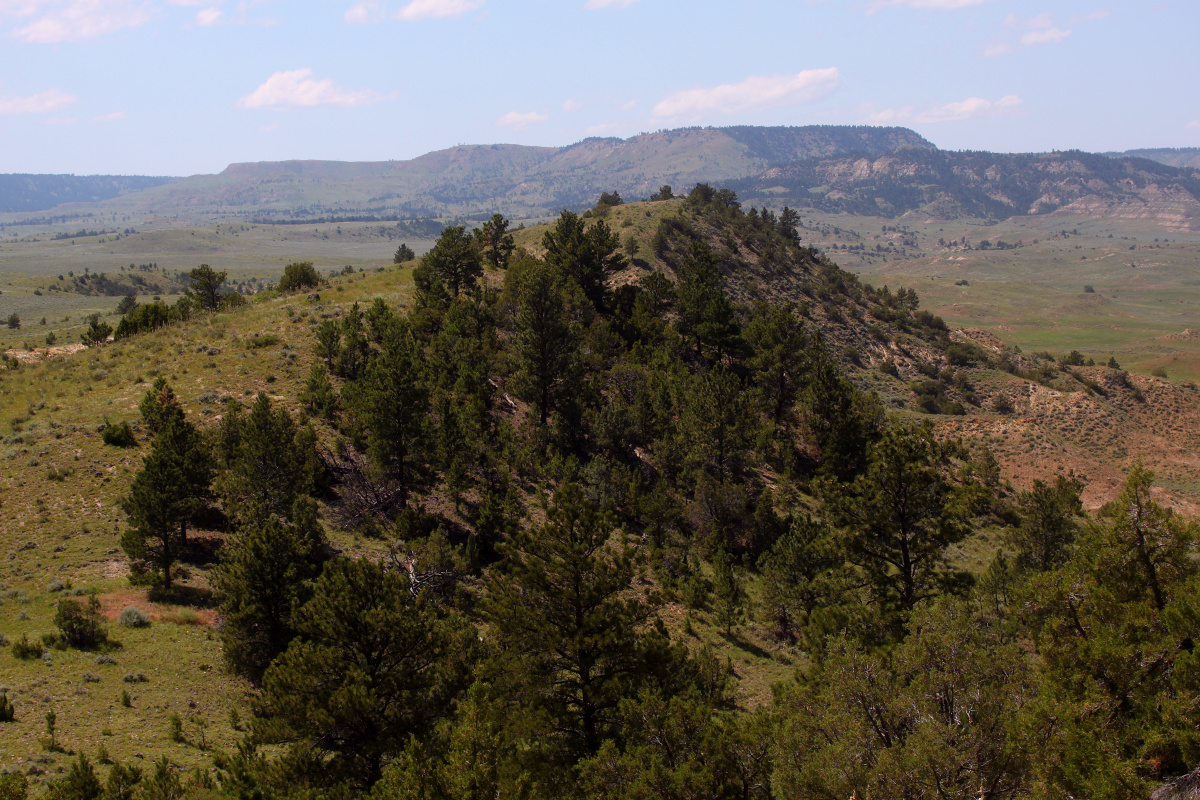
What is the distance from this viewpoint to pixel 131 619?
19.5 m

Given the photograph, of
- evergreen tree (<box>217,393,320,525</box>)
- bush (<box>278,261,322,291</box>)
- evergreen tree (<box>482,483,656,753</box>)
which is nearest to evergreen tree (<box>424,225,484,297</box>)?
bush (<box>278,261,322,291</box>)

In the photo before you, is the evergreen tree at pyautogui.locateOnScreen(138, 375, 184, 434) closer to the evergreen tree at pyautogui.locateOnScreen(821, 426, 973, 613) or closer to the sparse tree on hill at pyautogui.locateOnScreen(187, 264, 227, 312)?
the evergreen tree at pyautogui.locateOnScreen(821, 426, 973, 613)

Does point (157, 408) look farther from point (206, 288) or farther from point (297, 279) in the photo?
point (297, 279)

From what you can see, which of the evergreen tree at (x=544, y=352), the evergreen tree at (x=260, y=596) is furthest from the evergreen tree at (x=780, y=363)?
the evergreen tree at (x=260, y=596)

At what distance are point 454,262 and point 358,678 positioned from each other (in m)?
45.7

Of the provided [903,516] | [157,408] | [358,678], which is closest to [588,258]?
[157,408]

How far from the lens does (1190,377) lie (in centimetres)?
10338

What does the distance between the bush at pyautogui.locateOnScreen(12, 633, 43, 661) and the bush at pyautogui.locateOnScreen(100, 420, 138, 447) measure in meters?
14.9

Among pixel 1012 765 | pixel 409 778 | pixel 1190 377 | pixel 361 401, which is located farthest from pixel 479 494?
pixel 1190 377

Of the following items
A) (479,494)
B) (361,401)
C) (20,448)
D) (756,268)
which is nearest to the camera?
(20,448)

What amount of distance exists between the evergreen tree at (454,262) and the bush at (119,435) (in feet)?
93.6

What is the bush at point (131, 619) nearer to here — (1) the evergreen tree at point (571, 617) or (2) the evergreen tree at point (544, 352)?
(1) the evergreen tree at point (571, 617)

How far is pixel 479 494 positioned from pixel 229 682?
639 inches

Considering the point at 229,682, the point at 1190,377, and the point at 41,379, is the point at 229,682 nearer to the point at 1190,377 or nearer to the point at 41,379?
the point at 41,379
